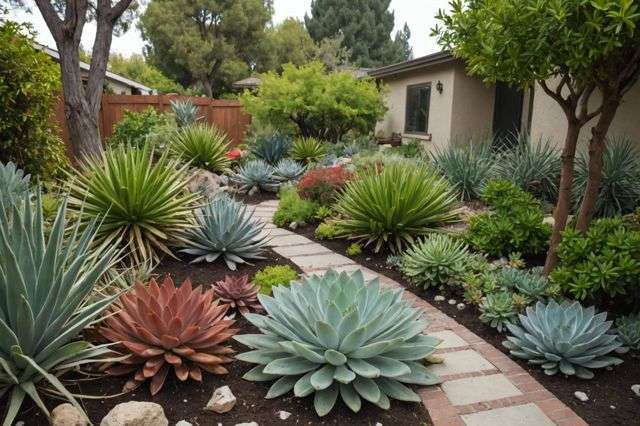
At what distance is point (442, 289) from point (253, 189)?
19.7 feet

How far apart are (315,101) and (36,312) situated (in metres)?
11.4

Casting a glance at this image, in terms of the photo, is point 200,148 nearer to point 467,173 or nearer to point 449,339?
point 467,173

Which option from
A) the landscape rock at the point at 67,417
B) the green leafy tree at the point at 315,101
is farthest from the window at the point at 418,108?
the landscape rock at the point at 67,417

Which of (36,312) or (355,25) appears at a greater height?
(355,25)

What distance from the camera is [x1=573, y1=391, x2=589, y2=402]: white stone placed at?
9.55 ft

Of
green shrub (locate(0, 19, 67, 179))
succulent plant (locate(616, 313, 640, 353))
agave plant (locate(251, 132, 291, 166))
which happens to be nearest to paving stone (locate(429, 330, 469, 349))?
succulent plant (locate(616, 313, 640, 353))

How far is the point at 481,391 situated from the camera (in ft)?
9.66

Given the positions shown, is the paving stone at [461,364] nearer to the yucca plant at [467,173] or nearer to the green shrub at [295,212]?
the green shrub at [295,212]

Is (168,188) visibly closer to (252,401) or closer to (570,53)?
(252,401)

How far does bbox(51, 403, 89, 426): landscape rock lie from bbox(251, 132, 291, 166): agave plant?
32.5 feet

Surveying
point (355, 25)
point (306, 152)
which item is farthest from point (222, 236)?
point (355, 25)

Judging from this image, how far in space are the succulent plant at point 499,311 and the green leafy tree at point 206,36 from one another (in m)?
28.4

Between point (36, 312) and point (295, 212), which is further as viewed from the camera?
point (295, 212)

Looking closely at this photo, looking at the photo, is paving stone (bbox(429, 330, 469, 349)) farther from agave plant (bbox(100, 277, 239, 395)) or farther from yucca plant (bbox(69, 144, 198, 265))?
yucca plant (bbox(69, 144, 198, 265))
